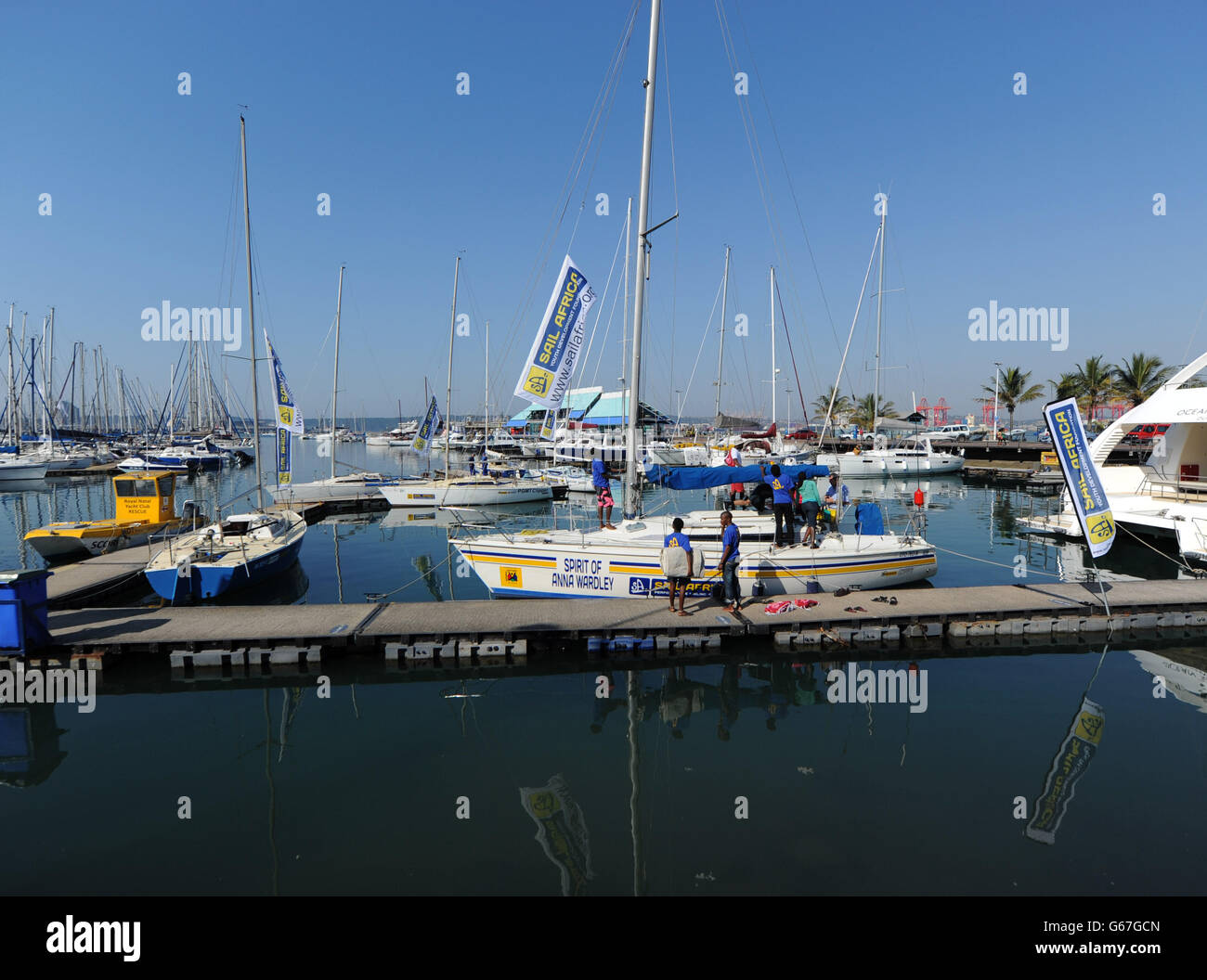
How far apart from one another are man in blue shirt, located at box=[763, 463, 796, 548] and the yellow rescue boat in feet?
Answer: 56.9

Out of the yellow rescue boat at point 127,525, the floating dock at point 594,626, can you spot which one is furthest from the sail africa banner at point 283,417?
the floating dock at point 594,626

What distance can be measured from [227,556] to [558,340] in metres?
9.99

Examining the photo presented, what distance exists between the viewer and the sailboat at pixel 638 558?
1423cm

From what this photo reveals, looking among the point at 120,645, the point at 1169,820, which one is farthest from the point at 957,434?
the point at 120,645

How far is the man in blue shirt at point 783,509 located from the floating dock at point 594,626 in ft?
5.25

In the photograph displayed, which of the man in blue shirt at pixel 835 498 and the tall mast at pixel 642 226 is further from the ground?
the tall mast at pixel 642 226

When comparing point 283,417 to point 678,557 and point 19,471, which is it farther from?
point 19,471

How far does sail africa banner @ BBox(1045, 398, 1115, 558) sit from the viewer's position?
12.4 metres

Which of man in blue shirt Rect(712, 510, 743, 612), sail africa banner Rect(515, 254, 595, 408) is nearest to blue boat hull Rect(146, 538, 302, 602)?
sail africa banner Rect(515, 254, 595, 408)

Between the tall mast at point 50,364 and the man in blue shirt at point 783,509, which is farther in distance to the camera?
the tall mast at point 50,364

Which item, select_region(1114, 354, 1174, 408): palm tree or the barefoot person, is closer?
the barefoot person

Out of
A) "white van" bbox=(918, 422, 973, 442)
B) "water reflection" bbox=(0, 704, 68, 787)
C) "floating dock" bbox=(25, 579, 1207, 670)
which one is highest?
"white van" bbox=(918, 422, 973, 442)

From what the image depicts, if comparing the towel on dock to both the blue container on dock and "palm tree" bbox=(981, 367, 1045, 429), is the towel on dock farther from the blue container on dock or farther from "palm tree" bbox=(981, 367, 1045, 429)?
"palm tree" bbox=(981, 367, 1045, 429)

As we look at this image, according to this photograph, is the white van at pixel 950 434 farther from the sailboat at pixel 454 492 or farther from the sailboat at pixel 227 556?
the sailboat at pixel 227 556
